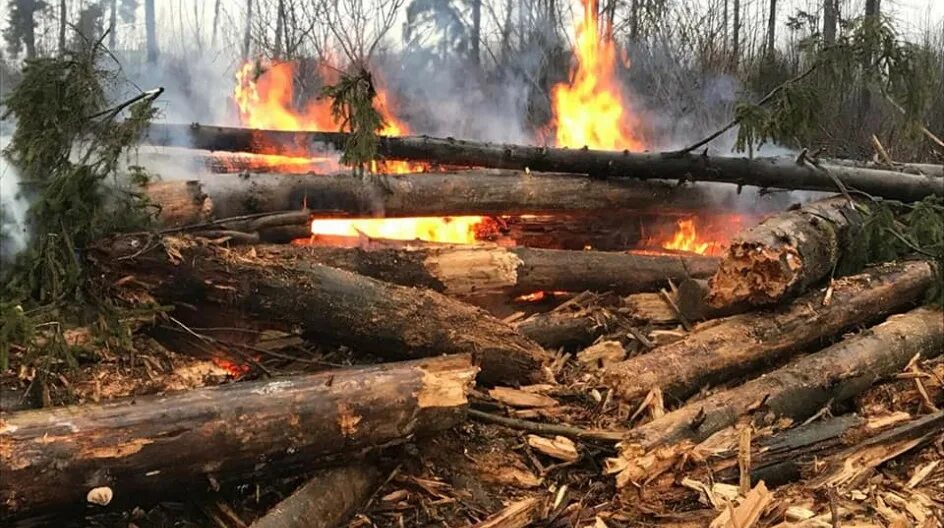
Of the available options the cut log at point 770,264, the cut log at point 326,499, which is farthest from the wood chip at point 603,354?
the cut log at point 326,499

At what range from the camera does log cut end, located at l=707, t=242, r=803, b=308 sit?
4805 mm

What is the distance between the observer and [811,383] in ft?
14.4

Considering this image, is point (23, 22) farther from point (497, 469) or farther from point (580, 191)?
point (497, 469)

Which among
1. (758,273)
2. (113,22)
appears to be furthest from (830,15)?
(113,22)

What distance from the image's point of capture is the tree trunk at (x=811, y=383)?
3853 mm

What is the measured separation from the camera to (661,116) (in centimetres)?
1100

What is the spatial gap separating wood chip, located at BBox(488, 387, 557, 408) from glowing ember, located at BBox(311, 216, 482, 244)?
224 cm

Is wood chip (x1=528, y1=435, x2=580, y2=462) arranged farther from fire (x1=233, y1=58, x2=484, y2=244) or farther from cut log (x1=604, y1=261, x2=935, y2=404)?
fire (x1=233, y1=58, x2=484, y2=244)

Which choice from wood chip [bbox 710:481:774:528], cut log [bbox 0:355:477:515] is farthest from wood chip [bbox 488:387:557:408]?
wood chip [bbox 710:481:774:528]

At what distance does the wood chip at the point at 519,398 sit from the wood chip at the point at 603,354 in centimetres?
78

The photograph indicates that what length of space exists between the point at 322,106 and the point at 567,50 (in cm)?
476

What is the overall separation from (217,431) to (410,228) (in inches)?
151

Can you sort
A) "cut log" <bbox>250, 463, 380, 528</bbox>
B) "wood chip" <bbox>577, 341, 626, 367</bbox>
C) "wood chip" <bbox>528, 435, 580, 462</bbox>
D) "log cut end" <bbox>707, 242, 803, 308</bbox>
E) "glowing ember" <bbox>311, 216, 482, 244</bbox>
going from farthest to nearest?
1. "glowing ember" <bbox>311, 216, 482, 244</bbox>
2. "wood chip" <bbox>577, 341, 626, 367</bbox>
3. "log cut end" <bbox>707, 242, 803, 308</bbox>
4. "wood chip" <bbox>528, 435, 580, 462</bbox>
5. "cut log" <bbox>250, 463, 380, 528</bbox>

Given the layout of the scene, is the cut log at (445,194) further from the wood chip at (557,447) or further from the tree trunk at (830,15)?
the tree trunk at (830,15)
